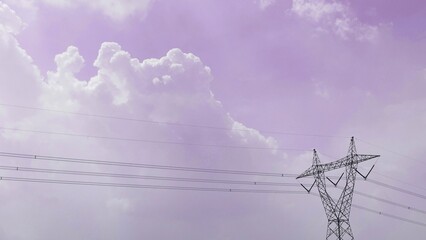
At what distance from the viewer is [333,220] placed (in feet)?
341

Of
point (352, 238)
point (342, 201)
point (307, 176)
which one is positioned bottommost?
point (352, 238)

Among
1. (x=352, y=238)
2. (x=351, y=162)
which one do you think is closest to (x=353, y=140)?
(x=351, y=162)

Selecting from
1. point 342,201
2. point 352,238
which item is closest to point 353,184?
point 342,201

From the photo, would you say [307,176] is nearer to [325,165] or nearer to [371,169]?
[325,165]

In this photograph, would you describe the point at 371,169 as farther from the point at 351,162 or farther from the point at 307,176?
the point at 307,176

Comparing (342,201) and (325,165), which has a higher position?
(325,165)

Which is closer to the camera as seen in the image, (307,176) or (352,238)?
(352,238)

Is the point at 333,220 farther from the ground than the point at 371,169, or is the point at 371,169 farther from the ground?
the point at 371,169

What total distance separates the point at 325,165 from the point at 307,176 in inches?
231

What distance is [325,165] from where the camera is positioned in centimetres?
10544

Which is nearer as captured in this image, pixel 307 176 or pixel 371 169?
pixel 371 169

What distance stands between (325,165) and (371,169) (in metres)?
9.41

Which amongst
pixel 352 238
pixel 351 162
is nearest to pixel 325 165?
pixel 351 162

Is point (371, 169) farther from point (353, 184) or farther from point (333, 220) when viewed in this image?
point (333, 220)
